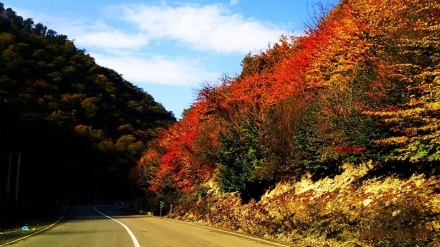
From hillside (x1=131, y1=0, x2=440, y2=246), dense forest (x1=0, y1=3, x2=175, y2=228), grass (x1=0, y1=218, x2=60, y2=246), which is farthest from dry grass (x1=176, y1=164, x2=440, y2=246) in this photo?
dense forest (x1=0, y1=3, x2=175, y2=228)

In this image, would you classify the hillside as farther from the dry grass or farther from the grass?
the grass

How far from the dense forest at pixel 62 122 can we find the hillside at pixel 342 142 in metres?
25.4

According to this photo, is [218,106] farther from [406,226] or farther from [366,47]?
[406,226]

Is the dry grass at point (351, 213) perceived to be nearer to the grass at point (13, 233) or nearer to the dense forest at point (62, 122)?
the grass at point (13, 233)

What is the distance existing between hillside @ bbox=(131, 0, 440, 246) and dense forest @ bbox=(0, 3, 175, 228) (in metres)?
25.4

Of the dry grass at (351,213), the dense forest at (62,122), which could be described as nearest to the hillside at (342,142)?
the dry grass at (351,213)

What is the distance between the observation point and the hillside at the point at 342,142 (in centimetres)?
1144

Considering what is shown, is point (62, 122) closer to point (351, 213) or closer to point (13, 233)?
point (13, 233)

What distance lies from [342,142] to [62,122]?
2361 inches

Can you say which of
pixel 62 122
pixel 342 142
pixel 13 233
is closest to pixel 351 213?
pixel 342 142

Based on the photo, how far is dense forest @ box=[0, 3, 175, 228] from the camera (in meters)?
56.6

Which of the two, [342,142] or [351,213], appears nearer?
[351,213]

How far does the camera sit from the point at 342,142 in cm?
1526

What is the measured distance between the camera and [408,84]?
12438 millimetres
